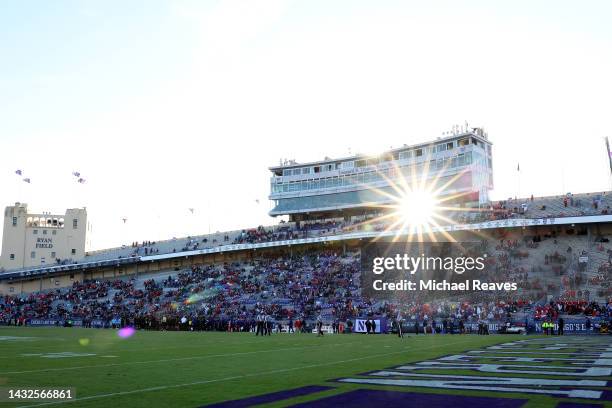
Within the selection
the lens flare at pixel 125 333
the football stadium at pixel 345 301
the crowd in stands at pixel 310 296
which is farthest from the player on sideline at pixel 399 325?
the lens flare at pixel 125 333

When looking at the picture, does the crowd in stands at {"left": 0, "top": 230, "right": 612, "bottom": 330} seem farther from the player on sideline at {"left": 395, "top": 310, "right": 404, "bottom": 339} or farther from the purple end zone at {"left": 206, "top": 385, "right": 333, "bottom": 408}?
the purple end zone at {"left": 206, "top": 385, "right": 333, "bottom": 408}

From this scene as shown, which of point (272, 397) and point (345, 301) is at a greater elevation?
point (345, 301)

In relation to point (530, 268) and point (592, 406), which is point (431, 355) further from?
point (530, 268)

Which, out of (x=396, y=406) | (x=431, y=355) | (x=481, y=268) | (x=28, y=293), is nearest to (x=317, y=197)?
(x=481, y=268)

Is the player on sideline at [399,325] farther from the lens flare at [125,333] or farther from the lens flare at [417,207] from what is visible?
the lens flare at [125,333]

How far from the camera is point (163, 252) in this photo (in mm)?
80938

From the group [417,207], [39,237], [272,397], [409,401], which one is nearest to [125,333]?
[272,397]

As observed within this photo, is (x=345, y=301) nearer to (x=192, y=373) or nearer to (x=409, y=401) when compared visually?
(x=192, y=373)

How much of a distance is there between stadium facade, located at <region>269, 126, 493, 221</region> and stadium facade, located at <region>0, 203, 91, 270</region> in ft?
137

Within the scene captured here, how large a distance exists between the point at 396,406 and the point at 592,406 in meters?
3.05

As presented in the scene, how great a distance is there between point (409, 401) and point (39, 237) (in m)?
102

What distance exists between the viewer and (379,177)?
73562 millimetres

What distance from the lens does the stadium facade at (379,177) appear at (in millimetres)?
66875

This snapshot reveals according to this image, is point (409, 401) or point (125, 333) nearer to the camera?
point (409, 401)
